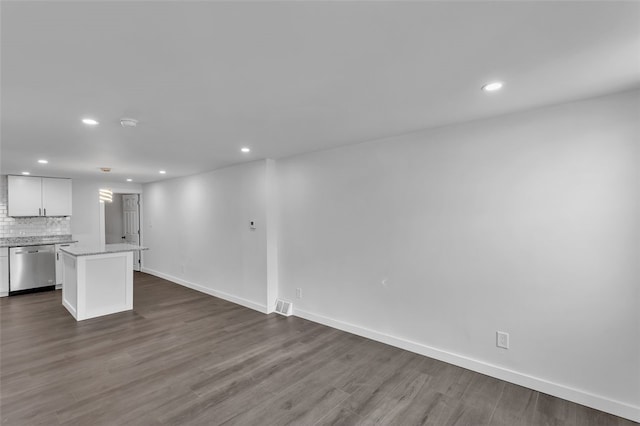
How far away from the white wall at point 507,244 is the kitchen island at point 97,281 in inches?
132

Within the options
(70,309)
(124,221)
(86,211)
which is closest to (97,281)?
(70,309)

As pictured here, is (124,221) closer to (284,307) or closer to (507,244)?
(284,307)

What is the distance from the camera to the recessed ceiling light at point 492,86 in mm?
2049

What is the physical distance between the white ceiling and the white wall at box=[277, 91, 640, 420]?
0.33 meters

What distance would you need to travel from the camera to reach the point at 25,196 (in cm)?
599

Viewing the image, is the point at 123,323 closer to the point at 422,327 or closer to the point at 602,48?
the point at 422,327

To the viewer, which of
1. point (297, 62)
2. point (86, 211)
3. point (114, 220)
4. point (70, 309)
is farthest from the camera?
point (114, 220)

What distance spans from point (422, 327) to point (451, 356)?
369mm

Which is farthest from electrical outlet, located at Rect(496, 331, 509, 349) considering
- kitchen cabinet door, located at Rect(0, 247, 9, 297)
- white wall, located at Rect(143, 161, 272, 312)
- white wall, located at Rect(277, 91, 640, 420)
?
kitchen cabinet door, located at Rect(0, 247, 9, 297)

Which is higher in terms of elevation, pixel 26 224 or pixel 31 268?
pixel 26 224

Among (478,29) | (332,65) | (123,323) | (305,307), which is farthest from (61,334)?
(478,29)

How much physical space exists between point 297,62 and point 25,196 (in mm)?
7141

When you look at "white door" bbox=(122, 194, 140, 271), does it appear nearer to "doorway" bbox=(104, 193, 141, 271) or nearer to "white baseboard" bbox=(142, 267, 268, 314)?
"doorway" bbox=(104, 193, 141, 271)

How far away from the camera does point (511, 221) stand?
106 inches
